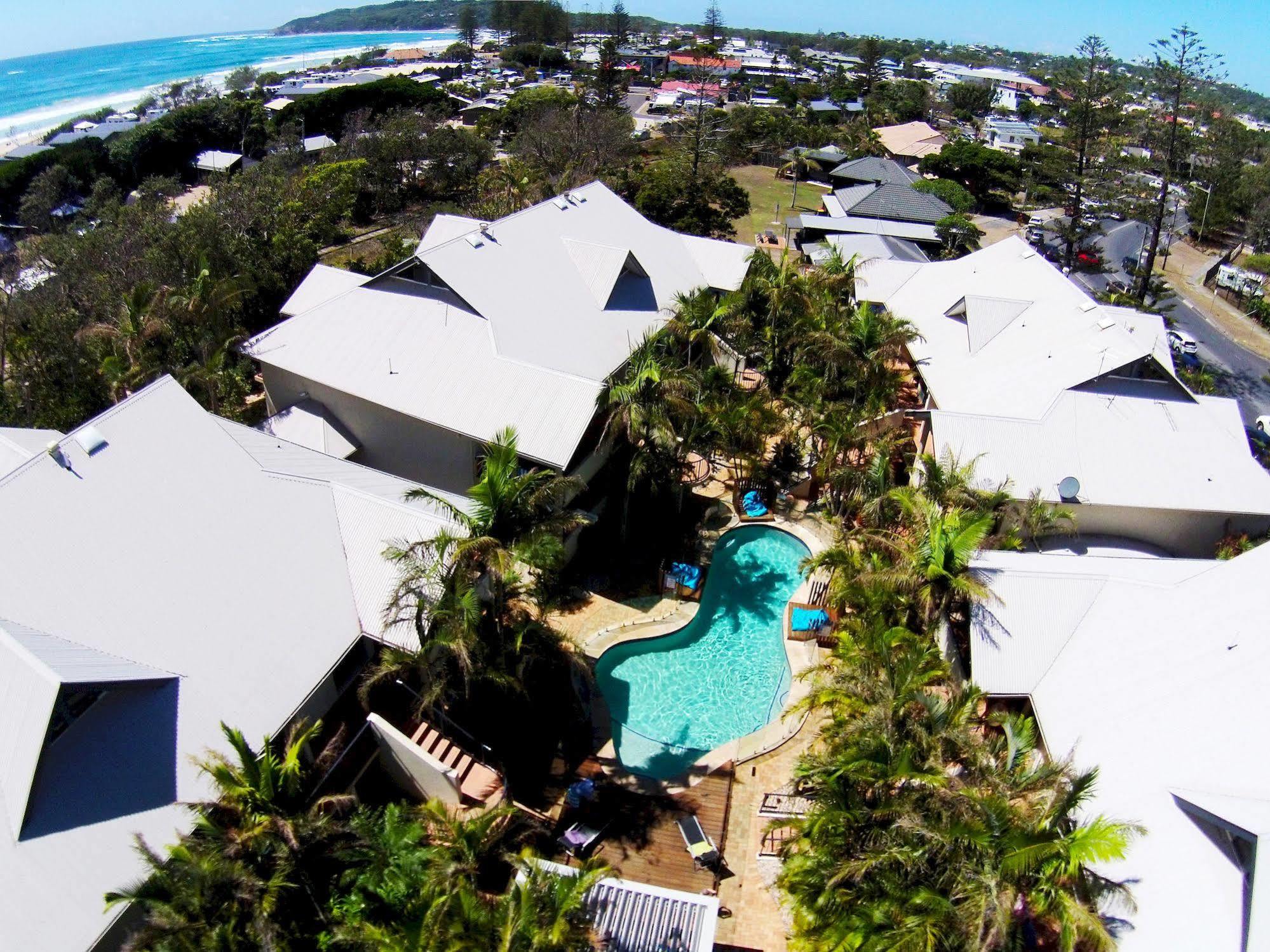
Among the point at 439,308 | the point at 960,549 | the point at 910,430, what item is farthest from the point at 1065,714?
the point at 439,308

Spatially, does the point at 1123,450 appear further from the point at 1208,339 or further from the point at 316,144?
the point at 316,144

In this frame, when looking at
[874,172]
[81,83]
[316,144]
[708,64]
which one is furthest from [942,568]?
[81,83]

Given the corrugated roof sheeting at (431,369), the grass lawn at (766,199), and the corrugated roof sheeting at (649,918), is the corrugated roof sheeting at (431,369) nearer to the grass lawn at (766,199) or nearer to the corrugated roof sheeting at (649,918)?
the corrugated roof sheeting at (649,918)

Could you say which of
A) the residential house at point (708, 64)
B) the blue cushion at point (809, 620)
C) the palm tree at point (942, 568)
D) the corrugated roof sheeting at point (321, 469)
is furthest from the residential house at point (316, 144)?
the residential house at point (708, 64)

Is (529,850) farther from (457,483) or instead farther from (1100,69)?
(1100,69)

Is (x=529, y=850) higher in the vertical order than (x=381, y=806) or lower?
higher

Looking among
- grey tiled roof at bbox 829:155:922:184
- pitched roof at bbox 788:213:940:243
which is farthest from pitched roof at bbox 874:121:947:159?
pitched roof at bbox 788:213:940:243
